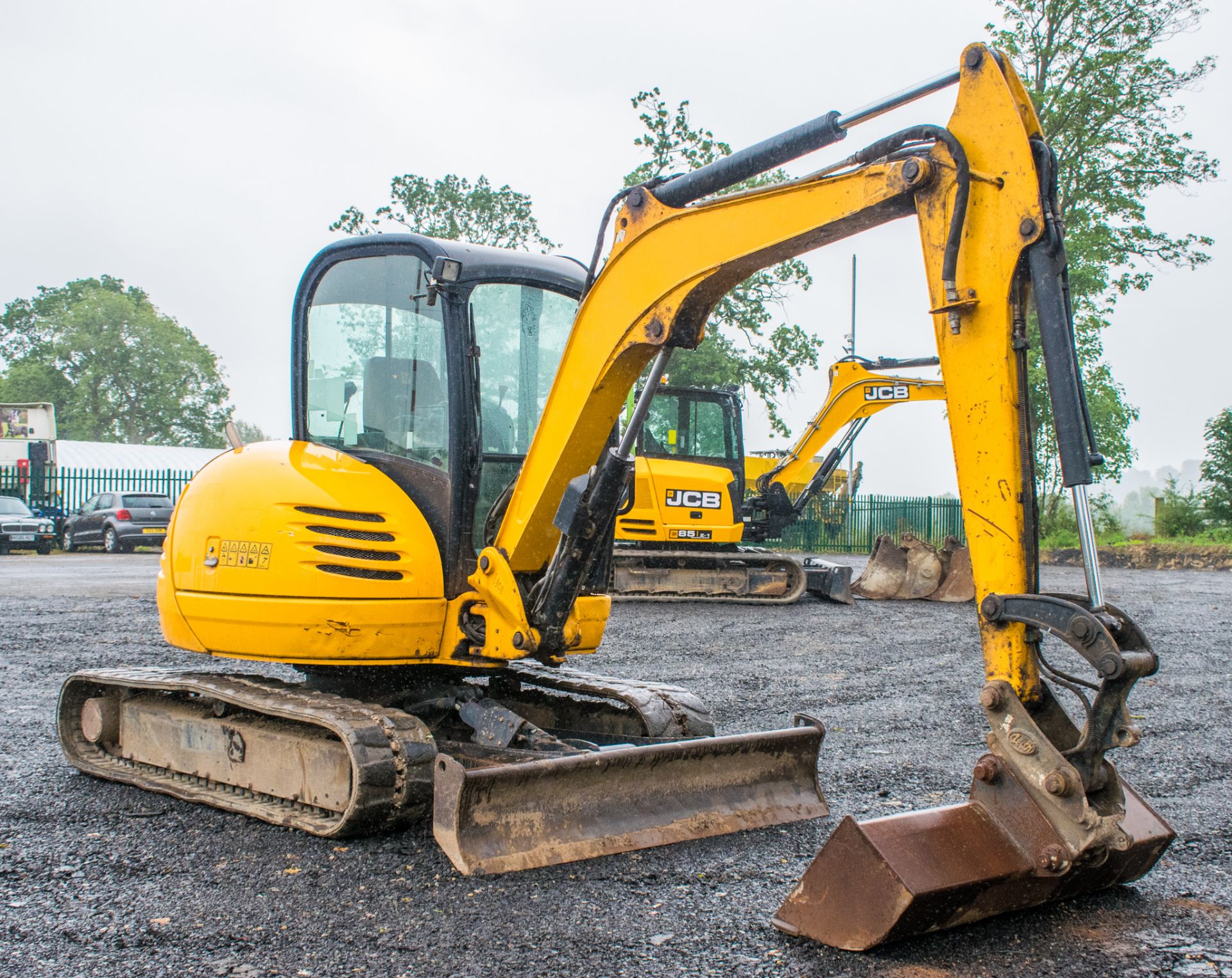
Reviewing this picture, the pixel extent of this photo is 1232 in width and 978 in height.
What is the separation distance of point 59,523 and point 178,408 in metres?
46.0

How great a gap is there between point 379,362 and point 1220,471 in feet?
85.9

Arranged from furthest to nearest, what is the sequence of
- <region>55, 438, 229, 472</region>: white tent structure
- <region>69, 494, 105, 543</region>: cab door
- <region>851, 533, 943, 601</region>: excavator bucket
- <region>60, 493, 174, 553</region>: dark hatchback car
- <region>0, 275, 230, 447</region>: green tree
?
<region>0, 275, 230, 447</region>: green tree < <region>55, 438, 229, 472</region>: white tent structure < <region>69, 494, 105, 543</region>: cab door < <region>60, 493, 174, 553</region>: dark hatchback car < <region>851, 533, 943, 601</region>: excavator bucket

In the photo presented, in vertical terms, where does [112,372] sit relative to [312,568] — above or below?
above

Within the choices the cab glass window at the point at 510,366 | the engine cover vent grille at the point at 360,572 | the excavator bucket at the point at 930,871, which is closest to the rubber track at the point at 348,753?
the engine cover vent grille at the point at 360,572

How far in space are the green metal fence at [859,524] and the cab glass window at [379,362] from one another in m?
24.6

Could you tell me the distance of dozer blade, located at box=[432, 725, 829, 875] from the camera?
12.7 ft

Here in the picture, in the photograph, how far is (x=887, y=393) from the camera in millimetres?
14680

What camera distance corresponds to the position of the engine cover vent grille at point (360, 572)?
15.1 ft

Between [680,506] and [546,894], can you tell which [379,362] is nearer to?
[546,894]

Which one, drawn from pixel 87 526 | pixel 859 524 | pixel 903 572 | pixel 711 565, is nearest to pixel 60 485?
pixel 87 526

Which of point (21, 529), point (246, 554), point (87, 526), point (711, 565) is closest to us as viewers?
point (246, 554)

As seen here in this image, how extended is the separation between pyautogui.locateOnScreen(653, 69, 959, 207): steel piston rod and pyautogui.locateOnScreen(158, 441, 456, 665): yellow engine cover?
1.79 meters

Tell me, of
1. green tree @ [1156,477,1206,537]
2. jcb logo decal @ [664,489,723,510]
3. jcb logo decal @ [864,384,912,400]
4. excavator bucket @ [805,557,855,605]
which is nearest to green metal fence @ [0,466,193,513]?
jcb logo decal @ [664,489,723,510]

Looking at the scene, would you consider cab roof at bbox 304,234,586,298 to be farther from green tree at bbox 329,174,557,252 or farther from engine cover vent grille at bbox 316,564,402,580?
green tree at bbox 329,174,557,252
